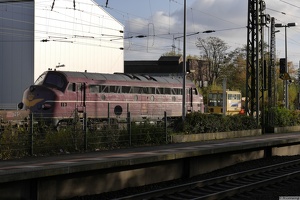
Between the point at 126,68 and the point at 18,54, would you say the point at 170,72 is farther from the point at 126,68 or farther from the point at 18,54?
the point at 18,54

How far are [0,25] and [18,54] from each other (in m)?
3.97

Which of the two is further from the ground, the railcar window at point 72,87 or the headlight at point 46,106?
the railcar window at point 72,87

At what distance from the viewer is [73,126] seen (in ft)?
56.1

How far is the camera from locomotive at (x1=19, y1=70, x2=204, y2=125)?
1020 inches

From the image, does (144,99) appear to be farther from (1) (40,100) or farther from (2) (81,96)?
(1) (40,100)

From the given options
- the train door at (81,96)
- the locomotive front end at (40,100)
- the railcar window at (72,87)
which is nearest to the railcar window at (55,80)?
the railcar window at (72,87)

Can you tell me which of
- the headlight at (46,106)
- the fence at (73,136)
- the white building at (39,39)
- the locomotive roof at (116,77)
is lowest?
the fence at (73,136)

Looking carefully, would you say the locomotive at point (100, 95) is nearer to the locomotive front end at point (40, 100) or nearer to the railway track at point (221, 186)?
the locomotive front end at point (40, 100)

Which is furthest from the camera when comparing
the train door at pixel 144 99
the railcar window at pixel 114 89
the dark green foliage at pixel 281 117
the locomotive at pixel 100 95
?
the train door at pixel 144 99

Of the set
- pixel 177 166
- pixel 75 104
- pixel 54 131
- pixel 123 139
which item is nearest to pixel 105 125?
pixel 123 139

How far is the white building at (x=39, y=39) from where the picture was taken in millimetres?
50469

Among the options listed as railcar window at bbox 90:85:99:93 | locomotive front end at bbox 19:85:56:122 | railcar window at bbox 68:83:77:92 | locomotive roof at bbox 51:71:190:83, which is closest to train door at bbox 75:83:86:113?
railcar window at bbox 68:83:77:92

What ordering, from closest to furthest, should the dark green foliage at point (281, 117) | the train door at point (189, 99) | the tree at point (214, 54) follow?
the dark green foliage at point (281, 117) < the train door at point (189, 99) < the tree at point (214, 54)

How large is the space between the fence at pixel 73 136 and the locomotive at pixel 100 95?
270cm
